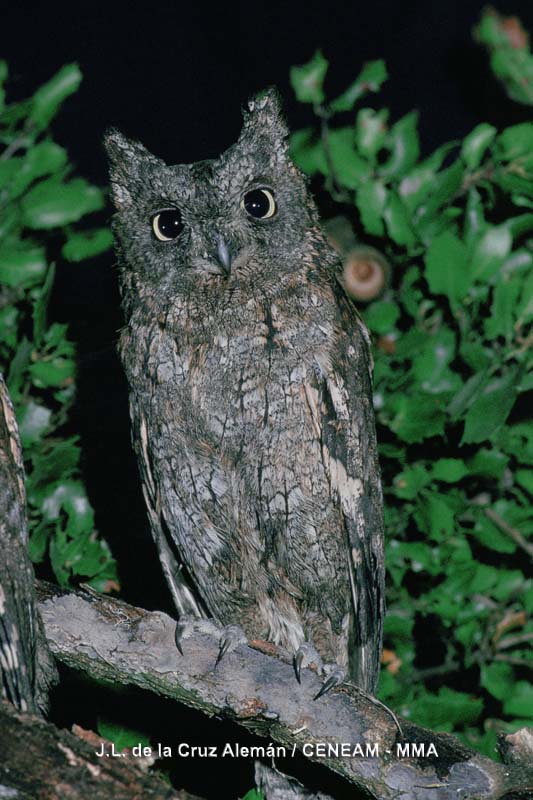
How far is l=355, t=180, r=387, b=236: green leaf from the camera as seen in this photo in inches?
60.6

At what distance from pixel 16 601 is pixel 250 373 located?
1.85 ft

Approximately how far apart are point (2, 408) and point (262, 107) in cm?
78

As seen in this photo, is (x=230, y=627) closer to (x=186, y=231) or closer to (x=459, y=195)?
(x=186, y=231)

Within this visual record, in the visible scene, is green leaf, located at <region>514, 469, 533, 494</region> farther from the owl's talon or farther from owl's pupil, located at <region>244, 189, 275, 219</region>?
owl's pupil, located at <region>244, 189, 275, 219</region>

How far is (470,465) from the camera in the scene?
1573 mm

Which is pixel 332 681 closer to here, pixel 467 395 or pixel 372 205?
pixel 467 395

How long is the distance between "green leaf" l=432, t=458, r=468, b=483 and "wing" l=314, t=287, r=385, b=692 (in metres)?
0.12

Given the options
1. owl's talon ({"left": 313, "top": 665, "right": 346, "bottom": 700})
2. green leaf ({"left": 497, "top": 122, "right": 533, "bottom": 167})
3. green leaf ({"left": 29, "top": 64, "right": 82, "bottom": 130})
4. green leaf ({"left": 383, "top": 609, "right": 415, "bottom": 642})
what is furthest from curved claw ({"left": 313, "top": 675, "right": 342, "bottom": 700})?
green leaf ({"left": 29, "top": 64, "right": 82, "bottom": 130})

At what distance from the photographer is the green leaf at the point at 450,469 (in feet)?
5.07

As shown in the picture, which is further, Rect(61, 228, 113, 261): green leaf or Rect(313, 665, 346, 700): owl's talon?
Rect(61, 228, 113, 261): green leaf

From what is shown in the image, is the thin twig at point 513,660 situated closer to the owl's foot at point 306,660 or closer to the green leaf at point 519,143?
the owl's foot at point 306,660

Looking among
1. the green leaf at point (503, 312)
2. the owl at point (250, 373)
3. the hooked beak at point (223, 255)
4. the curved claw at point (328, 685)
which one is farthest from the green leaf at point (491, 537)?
the hooked beak at point (223, 255)

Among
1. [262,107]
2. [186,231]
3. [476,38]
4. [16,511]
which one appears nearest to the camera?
[16,511]

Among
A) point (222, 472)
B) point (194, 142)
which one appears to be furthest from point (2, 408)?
point (194, 142)
